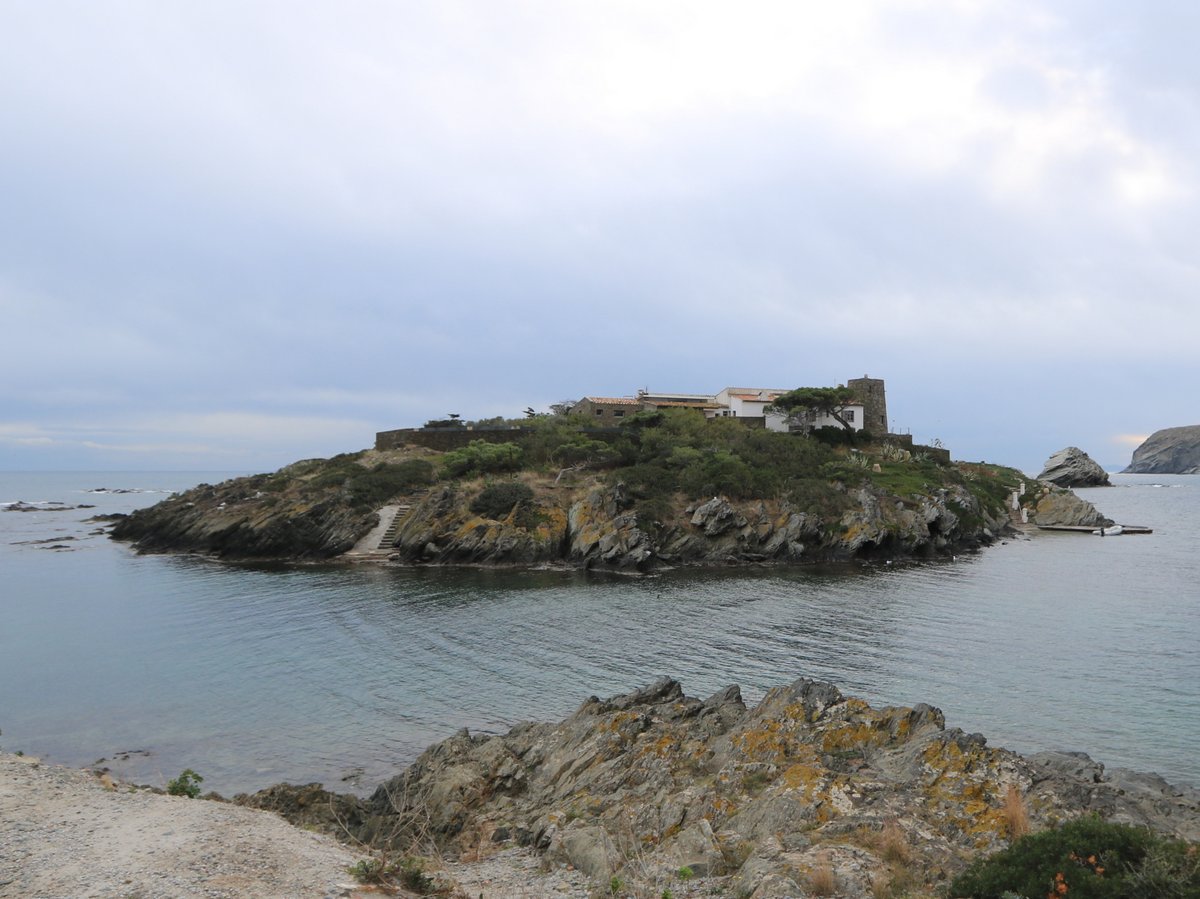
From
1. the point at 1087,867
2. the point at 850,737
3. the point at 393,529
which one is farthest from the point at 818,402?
the point at 1087,867

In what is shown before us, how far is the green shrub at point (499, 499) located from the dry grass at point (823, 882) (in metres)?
44.1

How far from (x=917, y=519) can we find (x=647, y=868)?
50.0m

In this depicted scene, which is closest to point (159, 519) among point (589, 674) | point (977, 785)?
point (589, 674)

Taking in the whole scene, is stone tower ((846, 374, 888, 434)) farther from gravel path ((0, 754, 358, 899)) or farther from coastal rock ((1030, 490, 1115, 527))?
gravel path ((0, 754, 358, 899))

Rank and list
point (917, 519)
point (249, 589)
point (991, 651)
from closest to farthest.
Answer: point (991, 651) → point (249, 589) → point (917, 519)

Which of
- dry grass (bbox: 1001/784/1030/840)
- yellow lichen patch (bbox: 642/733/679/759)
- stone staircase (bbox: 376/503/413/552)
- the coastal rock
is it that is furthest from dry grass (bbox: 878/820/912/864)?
the coastal rock

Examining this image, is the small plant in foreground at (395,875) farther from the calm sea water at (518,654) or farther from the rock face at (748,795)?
the calm sea water at (518,654)

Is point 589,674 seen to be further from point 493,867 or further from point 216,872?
point 216,872

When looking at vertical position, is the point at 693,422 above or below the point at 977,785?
above

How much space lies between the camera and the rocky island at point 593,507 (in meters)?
49.6

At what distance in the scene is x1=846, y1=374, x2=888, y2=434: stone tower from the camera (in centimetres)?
8244

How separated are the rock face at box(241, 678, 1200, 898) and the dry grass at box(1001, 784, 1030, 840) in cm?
5

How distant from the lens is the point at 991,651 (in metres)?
25.9

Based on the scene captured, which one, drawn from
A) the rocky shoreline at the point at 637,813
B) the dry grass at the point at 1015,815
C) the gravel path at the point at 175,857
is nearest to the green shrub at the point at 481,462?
the rocky shoreline at the point at 637,813
